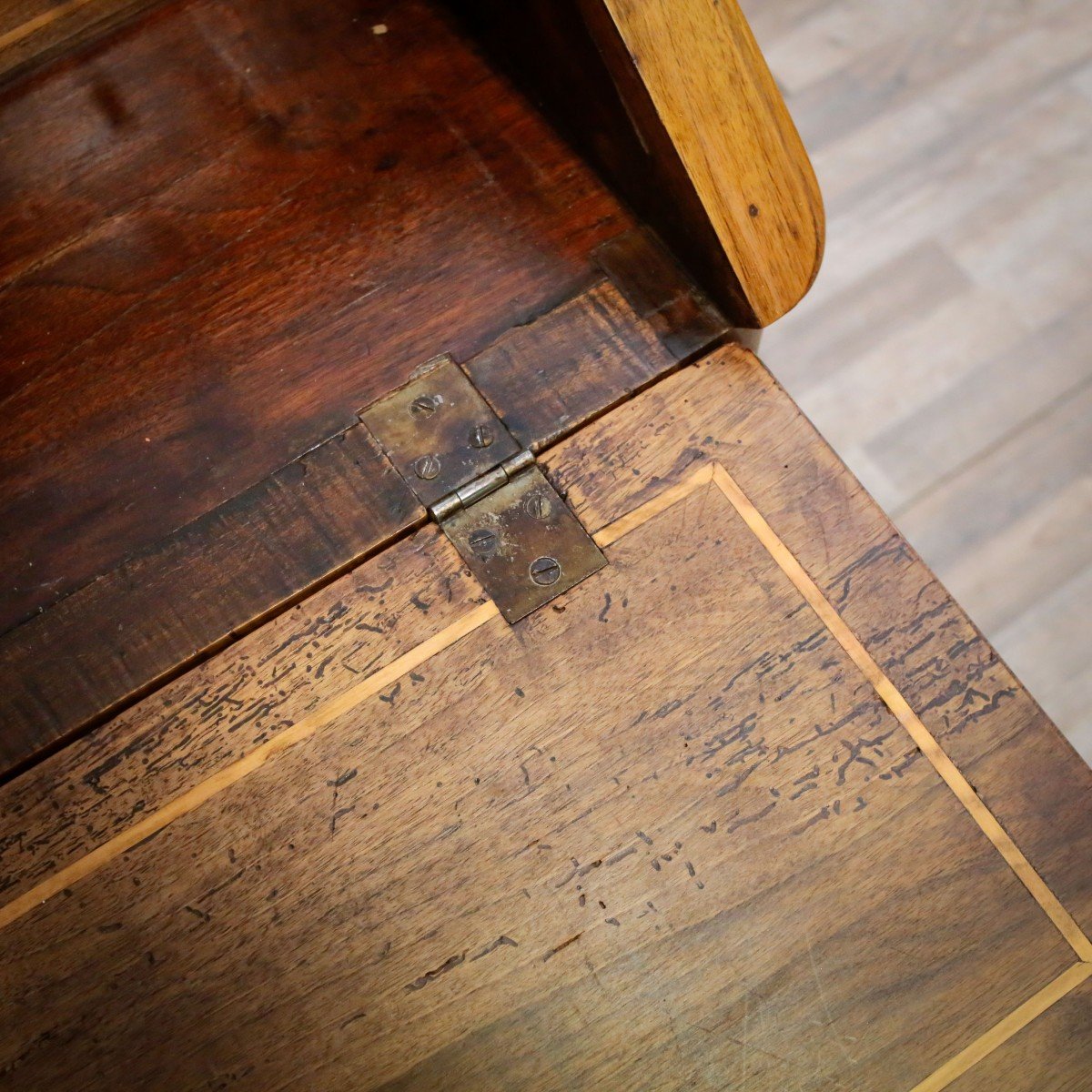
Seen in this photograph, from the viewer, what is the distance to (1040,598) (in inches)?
54.0

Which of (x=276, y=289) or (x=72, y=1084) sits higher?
(x=276, y=289)

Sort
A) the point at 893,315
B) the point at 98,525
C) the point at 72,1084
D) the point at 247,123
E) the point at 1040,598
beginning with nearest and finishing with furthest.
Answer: the point at 72,1084 < the point at 98,525 < the point at 247,123 < the point at 1040,598 < the point at 893,315

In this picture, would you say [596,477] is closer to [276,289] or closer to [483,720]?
[483,720]

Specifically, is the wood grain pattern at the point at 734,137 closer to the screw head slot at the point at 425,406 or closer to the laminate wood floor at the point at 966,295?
the screw head slot at the point at 425,406

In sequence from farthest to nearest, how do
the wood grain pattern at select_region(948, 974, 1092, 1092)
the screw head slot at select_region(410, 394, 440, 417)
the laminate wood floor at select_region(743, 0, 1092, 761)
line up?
the laminate wood floor at select_region(743, 0, 1092, 761)
the screw head slot at select_region(410, 394, 440, 417)
the wood grain pattern at select_region(948, 974, 1092, 1092)

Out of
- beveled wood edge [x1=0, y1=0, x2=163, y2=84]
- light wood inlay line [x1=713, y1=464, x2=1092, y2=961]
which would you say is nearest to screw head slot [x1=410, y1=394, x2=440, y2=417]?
light wood inlay line [x1=713, y1=464, x2=1092, y2=961]

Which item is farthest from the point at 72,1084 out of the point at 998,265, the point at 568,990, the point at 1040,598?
the point at 998,265

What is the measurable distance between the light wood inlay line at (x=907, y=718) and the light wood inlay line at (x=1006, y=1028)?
0.06 ft

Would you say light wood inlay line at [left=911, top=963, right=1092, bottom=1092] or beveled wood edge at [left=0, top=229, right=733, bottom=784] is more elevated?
beveled wood edge at [left=0, top=229, right=733, bottom=784]

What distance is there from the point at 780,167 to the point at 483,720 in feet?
1.46

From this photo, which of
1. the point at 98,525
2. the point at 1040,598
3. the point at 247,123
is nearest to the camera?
the point at 98,525

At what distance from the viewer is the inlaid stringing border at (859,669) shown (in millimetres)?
683

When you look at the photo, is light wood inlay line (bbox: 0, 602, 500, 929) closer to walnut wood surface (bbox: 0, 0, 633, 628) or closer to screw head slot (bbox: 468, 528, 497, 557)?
screw head slot (bbox: 468, 528, 497, 557)

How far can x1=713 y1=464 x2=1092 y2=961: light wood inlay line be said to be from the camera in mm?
690
